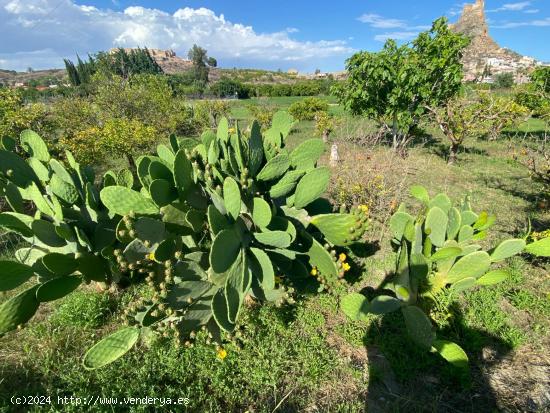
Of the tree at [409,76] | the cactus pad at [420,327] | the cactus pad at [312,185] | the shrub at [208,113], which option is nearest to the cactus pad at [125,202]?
the cactus pad at [312,185]

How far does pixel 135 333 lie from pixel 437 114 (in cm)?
764

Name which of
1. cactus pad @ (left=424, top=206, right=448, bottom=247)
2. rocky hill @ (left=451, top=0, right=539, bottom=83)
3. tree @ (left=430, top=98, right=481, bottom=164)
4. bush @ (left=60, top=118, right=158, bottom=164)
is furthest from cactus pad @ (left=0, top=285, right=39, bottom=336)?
rocky hill @ (left=451, top=0, right=539, bottom=83)

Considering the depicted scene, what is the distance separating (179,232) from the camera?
2031mm

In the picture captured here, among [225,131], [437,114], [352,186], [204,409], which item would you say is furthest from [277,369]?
[437,114]

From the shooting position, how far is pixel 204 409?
1.82 metres

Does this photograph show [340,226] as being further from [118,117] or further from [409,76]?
[118,117]

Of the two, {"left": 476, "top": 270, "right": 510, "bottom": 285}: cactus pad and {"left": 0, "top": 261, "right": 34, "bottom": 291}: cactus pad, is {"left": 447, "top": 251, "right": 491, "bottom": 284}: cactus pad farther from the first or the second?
{"left": 0, "top": 261, "right": 34, "bottom": 291}: cactus pad

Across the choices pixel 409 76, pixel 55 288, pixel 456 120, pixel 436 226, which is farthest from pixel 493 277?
pixel 409 76

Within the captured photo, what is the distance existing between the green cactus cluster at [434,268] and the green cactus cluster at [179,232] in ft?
1.32

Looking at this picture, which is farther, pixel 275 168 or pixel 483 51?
pixel 483 51

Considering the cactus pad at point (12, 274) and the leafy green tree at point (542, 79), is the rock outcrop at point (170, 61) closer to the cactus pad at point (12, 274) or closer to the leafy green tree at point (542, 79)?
the leafy green tree at point (542, 79)

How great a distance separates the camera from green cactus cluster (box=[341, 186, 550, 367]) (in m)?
1.98

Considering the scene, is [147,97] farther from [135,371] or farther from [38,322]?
[135,371]

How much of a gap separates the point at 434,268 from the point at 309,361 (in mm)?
1252
